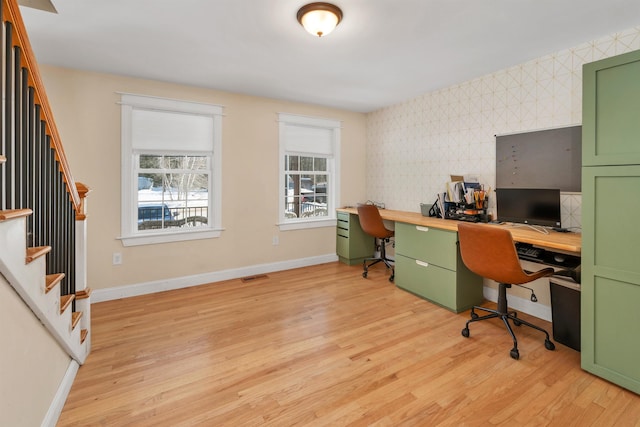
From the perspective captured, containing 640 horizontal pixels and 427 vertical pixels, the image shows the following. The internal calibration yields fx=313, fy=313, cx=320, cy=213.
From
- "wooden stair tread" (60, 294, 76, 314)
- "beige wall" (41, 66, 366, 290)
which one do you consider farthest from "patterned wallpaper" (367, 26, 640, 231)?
"wooden stair tread" (60, 294, 76, 314)

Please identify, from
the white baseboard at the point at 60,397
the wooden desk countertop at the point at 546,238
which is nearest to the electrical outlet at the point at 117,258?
the white baseboard at the point at 60,397

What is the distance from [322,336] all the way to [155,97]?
3.05 meters

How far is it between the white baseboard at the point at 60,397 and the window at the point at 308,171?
8.98 ft

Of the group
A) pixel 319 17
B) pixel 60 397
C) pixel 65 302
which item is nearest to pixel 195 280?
pixel 65 302

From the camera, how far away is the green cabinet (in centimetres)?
173

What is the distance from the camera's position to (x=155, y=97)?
11.3 ft

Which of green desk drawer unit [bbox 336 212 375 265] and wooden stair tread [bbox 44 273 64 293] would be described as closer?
wooden stair tread [bbox 44 273 64 293]

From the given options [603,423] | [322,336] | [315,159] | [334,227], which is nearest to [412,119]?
[315,159]

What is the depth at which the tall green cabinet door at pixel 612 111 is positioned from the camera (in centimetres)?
172

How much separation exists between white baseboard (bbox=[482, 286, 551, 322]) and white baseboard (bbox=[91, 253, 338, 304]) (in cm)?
223

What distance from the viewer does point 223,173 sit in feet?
12.7

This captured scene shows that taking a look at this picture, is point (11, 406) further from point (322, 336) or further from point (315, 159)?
point (315, 159)

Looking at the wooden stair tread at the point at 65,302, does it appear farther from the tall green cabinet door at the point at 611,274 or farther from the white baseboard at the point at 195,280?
the tall green cabinet door at the point at 611,274

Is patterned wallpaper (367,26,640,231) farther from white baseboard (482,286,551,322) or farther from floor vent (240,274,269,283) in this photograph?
floor vent (240,274,269,283)
